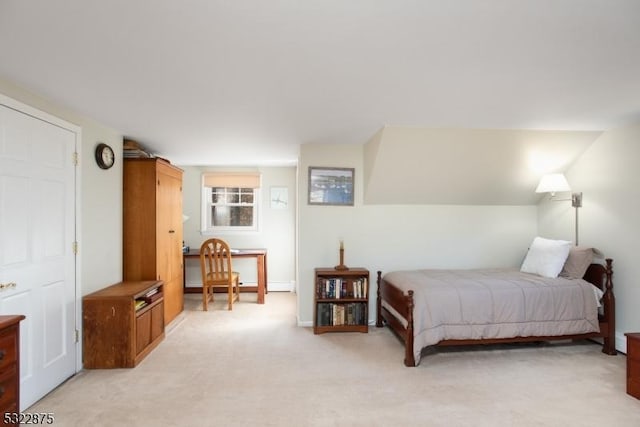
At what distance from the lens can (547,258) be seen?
3.49 metres

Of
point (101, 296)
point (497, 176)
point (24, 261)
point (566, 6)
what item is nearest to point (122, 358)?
point (101, 296)

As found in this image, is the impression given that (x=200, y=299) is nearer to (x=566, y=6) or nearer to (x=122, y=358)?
(x=122, y=358)

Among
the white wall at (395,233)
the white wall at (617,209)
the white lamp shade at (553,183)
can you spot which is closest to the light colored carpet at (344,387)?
the white wall at (617,209)

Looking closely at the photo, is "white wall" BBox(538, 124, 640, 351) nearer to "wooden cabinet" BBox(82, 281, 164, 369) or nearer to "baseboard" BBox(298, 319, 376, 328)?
"baseboard" BBox(298, 319, 376, 328)

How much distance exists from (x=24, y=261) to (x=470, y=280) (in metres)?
3.68

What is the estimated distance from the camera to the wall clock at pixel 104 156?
121 inches

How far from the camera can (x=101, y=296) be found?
2887mm

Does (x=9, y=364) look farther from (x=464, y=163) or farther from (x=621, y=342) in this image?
(x=621, y=342)

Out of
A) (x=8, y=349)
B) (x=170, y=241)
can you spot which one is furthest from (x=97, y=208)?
(x=8, y=349)

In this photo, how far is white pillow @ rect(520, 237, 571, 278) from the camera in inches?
134

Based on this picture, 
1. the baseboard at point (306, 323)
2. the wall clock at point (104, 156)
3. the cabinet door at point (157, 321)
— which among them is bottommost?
the baseboard at point (306, 323)

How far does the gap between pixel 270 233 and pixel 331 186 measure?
2.23 metres

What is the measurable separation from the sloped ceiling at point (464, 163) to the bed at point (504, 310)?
1.15 meters

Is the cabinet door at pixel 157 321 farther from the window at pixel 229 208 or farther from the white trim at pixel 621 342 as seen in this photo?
the white trim at pixel 621 342
